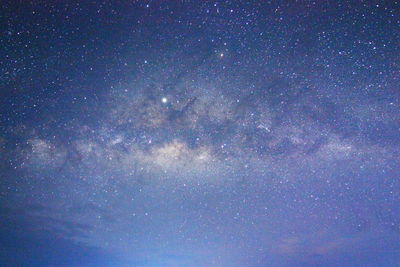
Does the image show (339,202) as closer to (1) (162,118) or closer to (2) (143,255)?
(1) (162,118)

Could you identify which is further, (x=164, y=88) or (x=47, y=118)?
(x=47, y=118)

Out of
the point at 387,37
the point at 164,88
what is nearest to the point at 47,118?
the point at 164,88

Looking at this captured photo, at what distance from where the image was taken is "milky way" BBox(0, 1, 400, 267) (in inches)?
252

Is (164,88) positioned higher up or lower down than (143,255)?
higher up

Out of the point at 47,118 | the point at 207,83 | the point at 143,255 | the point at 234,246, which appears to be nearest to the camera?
the point at 207,83

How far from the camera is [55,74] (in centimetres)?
817

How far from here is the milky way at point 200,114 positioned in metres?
6.40

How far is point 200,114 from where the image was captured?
9.79 m

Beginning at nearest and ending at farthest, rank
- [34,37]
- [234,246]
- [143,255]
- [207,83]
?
[34,37] → [207,83] → [234,246] → [143,255]

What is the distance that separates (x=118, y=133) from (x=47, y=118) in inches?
117

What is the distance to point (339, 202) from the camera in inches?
694

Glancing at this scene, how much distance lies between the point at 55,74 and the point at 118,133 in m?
3.68

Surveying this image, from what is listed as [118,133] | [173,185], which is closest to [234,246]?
[173,185]

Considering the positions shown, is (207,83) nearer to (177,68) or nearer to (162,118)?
(177,68)
